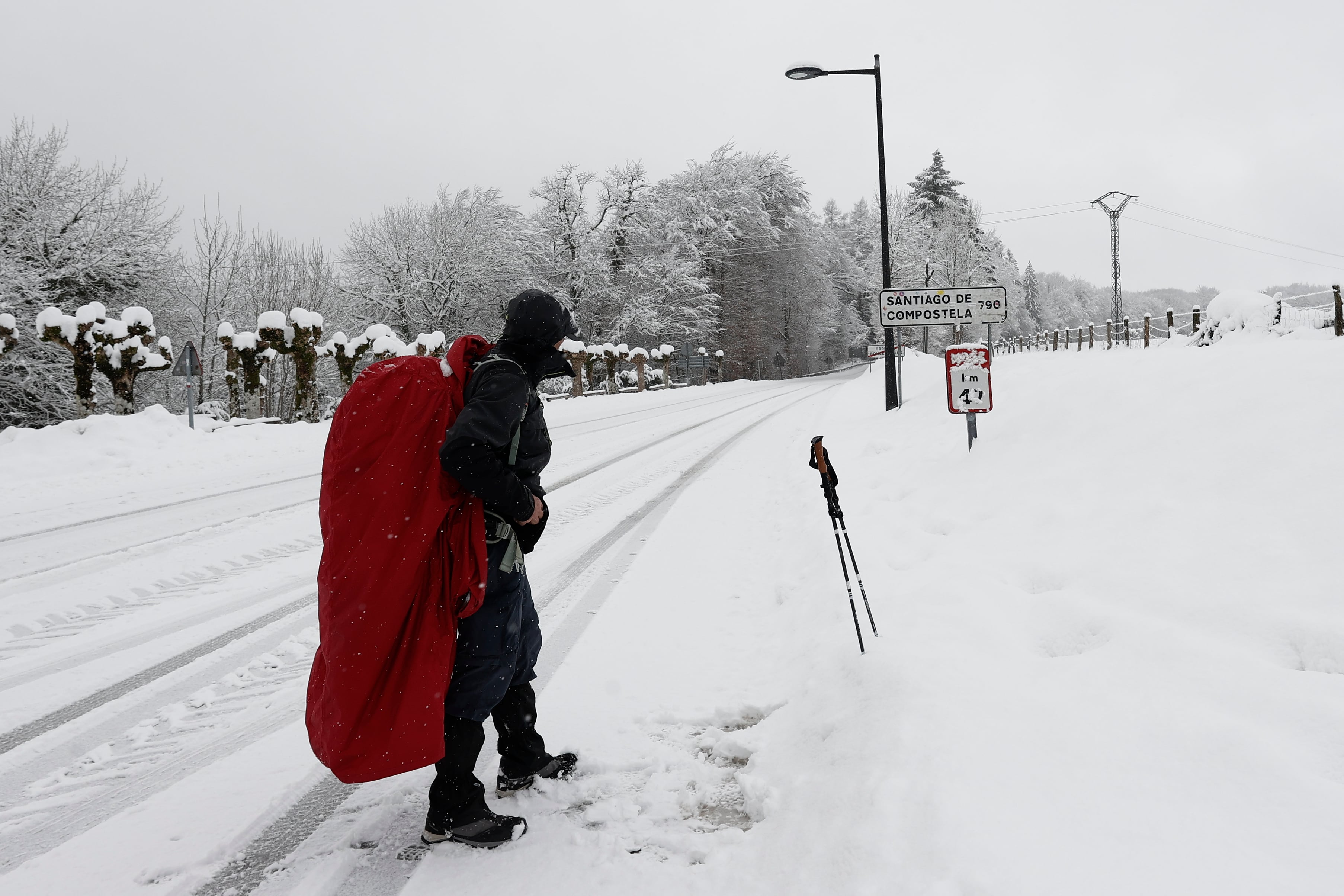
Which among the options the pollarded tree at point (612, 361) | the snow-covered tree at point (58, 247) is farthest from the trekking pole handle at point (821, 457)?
the pollarded tree at point (612, 361)

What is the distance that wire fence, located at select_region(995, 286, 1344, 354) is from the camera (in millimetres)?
14859

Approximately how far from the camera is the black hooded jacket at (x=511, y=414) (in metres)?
2.26

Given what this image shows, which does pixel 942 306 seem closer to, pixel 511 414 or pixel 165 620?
pixel 511 414

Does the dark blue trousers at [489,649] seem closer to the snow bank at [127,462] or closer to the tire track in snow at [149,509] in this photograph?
the tire track in snow at [149,509]

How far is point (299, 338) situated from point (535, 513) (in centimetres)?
1960

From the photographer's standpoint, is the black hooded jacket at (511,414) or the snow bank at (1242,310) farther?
the snow bank at (1242,310)

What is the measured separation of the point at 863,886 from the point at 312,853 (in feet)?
6.01

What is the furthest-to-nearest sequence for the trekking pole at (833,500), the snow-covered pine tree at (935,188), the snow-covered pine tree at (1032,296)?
the snow-covered pine tree at (1032,296) → the snow-covered pine tree at (935,188) → the trekking pole at (833,500)

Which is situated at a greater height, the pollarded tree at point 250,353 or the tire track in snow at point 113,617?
the pollarded tree at point 250,353

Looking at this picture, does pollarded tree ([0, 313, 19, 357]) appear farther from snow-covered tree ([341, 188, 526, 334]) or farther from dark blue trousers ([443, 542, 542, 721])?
snow-covered tree ([341, 188, 526, 334])

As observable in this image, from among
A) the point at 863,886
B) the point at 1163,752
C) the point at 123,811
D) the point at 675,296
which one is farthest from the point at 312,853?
the point at 675,296

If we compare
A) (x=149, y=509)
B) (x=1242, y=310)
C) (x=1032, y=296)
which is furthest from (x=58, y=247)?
(x=1032, y=296)

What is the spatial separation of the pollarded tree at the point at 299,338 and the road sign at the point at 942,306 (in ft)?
49.5

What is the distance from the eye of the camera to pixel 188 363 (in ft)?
51.0
